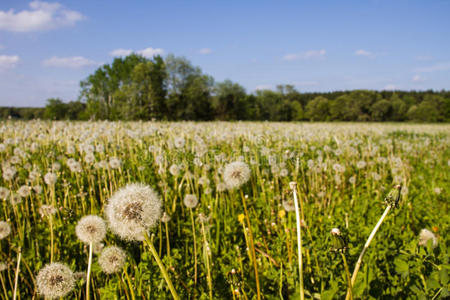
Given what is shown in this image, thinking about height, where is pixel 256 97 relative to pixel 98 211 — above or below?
above

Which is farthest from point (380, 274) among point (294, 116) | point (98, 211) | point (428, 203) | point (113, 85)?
point (294, 116)

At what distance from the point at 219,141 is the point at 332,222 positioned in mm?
4567

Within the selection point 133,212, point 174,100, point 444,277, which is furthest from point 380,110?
point 133,212

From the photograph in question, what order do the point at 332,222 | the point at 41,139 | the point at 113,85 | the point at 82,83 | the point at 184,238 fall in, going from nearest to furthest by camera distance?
1. the point at 332,222
2. the point at 184,238
3. the point at 41,139
4. the point at 113,85
5. the point at 82,83

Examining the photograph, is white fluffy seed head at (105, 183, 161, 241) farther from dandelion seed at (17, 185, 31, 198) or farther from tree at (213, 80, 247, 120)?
tree at (213, 80, 247, 120)

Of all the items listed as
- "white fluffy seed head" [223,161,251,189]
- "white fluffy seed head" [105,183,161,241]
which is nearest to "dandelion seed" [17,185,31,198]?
"white fluffy seed head" [105,183,161,241]

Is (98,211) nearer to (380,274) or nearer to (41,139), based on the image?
(380,274)

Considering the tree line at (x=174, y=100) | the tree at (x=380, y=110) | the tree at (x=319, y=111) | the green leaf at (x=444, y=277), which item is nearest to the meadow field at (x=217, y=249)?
the green leaf at (x=444, y=277)

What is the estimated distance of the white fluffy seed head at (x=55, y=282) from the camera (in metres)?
1.53

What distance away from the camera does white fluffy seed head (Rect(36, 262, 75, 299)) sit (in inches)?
60.1

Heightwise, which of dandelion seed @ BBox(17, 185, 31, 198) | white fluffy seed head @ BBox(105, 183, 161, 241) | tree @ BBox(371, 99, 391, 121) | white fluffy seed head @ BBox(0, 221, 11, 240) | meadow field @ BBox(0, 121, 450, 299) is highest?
tree @ BBox(371, 99, 391, 121)

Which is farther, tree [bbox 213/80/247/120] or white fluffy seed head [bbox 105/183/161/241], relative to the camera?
tree [bbox 213/80/247/120]

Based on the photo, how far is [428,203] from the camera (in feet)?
13.3

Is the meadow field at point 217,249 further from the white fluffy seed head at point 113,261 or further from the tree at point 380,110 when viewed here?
the tree at point 380,110
